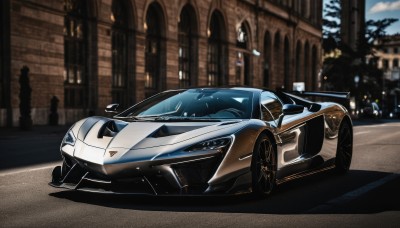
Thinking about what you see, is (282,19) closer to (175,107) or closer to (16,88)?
(16,88)

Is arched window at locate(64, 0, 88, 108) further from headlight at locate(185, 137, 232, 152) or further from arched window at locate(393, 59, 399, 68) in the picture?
arched window at locate(393, 59, 399, 68)

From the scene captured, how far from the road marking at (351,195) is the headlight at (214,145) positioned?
35.9 inches

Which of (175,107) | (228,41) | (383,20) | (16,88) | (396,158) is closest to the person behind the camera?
(175,107)

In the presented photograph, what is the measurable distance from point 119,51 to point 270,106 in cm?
2658

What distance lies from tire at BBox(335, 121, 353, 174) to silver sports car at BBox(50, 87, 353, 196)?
122 cm

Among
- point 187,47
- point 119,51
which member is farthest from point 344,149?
point 187,47

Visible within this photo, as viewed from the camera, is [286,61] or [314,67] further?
[314,67]

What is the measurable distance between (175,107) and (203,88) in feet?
1.74

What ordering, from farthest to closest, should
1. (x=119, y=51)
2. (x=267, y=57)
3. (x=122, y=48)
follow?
(x=267, y=57) → (x=122, y=48) → (x=119, y=51)

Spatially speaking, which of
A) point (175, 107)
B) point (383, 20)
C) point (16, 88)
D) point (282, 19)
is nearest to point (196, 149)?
point (175, 107)

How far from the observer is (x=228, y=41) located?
44.6 metres

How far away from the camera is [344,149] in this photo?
9156 mm

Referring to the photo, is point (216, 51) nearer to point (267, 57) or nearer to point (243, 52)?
point (243, 52)

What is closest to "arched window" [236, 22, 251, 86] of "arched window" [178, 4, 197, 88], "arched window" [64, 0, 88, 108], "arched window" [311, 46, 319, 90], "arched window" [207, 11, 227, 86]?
"arched window" [207, 11, 227, 86]
